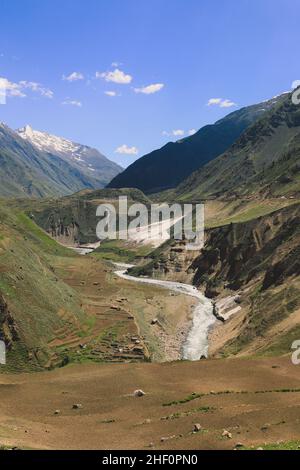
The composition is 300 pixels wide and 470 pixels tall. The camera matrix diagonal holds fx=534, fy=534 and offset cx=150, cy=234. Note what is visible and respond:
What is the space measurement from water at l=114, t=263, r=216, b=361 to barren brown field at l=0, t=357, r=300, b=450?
86.7ft

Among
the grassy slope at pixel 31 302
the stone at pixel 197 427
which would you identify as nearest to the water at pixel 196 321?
the grassy slope at pixel 31 302

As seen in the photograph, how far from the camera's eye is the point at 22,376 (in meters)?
49.7

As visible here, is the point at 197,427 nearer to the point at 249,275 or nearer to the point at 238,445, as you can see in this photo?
the point at 238,445

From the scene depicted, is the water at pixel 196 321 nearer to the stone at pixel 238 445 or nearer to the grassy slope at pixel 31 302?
the grassy slope at pixel 31 302

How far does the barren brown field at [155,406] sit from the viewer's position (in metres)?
29.3

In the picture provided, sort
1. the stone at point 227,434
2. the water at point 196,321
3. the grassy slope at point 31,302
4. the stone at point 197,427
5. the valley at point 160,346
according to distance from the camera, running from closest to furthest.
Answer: the stone at point 227,434 < the stone at point 197,427 < the valley at point 160,346 < the grassy slope at point 31,302 < the water at point 196,321

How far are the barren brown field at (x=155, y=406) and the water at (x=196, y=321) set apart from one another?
2644cm

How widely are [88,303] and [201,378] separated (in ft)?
143

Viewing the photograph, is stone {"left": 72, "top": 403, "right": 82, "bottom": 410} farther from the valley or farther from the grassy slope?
the grassy slope

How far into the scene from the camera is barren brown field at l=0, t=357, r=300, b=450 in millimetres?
29281

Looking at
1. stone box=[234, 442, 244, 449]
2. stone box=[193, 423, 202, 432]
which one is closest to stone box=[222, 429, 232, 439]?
stone box=[234, 442, 244, 449]

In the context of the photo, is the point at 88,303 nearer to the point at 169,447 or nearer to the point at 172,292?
the point at 172,292

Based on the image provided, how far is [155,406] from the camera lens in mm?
37500

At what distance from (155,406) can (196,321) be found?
194ft
